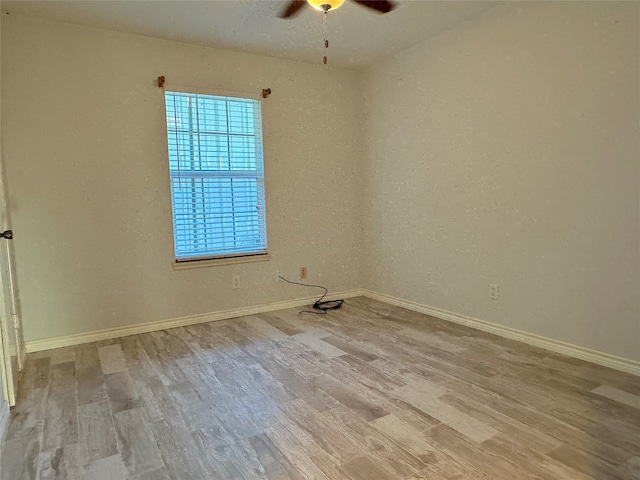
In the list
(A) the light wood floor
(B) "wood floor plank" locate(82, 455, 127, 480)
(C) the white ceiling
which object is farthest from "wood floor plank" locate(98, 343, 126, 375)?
(C) the white ceiling

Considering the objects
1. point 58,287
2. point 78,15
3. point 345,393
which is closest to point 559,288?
point 345,393

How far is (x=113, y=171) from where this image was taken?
10.8 ft

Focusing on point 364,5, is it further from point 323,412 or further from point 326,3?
point 323,412

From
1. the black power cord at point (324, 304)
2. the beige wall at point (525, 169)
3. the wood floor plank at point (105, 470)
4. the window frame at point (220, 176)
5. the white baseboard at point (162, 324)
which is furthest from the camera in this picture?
the black power cord at point (324, 304)

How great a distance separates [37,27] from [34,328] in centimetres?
222

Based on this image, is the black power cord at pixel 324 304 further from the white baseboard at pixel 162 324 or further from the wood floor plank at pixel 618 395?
the wood floor plank at pixel 618 395

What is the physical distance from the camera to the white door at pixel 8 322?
2.08 metres

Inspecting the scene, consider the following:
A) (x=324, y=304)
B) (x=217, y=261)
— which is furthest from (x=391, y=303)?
(x=217, y=261)

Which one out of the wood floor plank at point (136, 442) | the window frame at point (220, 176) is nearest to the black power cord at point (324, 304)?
the window frame at point (220, 176)

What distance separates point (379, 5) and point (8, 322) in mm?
3078

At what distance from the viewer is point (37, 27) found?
298 centimetres

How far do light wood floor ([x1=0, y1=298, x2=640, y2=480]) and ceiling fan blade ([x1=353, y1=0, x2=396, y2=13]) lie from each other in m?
2.40

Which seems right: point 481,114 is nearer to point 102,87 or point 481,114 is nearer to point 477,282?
point 477,282

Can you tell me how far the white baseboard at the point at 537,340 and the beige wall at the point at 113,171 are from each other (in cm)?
140
